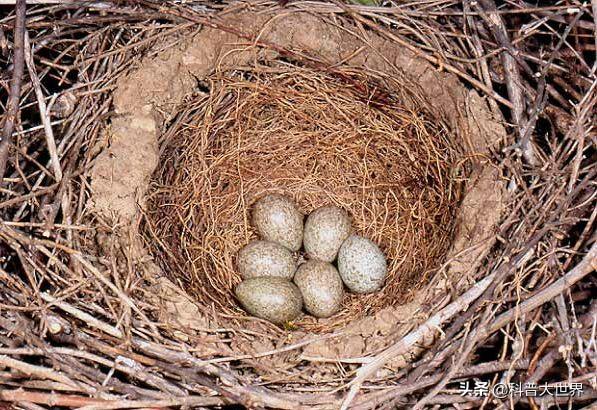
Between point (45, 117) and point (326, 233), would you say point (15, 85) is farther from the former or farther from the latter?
point (326, 233)

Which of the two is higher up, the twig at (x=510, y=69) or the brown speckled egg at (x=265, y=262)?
the twig at (x=510, y=69)

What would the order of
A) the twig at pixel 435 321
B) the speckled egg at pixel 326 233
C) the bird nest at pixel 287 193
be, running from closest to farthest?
the bird nest at pixel 287 193 < the twig at pixel 435 321 < the speckled egg at pixel 326 233

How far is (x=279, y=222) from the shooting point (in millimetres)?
2959

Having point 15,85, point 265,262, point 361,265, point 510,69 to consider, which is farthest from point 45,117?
point 510,69

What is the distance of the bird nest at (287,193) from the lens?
86.3 inches

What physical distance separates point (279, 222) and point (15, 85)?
1.09 meters

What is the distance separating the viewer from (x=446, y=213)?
9.25 feet

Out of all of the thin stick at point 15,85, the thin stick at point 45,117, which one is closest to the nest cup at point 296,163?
the thin stick at point 45,117

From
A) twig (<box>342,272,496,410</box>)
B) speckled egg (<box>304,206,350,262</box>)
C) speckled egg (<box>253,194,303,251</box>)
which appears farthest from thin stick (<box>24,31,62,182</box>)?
twig (<box>342,272,496,410</box>)

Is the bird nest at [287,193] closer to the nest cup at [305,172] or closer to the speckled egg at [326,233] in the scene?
the nest cup at [305,172]

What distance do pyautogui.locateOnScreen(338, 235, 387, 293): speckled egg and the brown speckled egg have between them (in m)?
0.20

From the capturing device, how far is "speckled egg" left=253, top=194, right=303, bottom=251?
117 inches

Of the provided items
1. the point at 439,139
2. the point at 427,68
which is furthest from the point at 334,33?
the point at 439,139

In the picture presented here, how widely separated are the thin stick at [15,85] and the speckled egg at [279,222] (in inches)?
39.6
